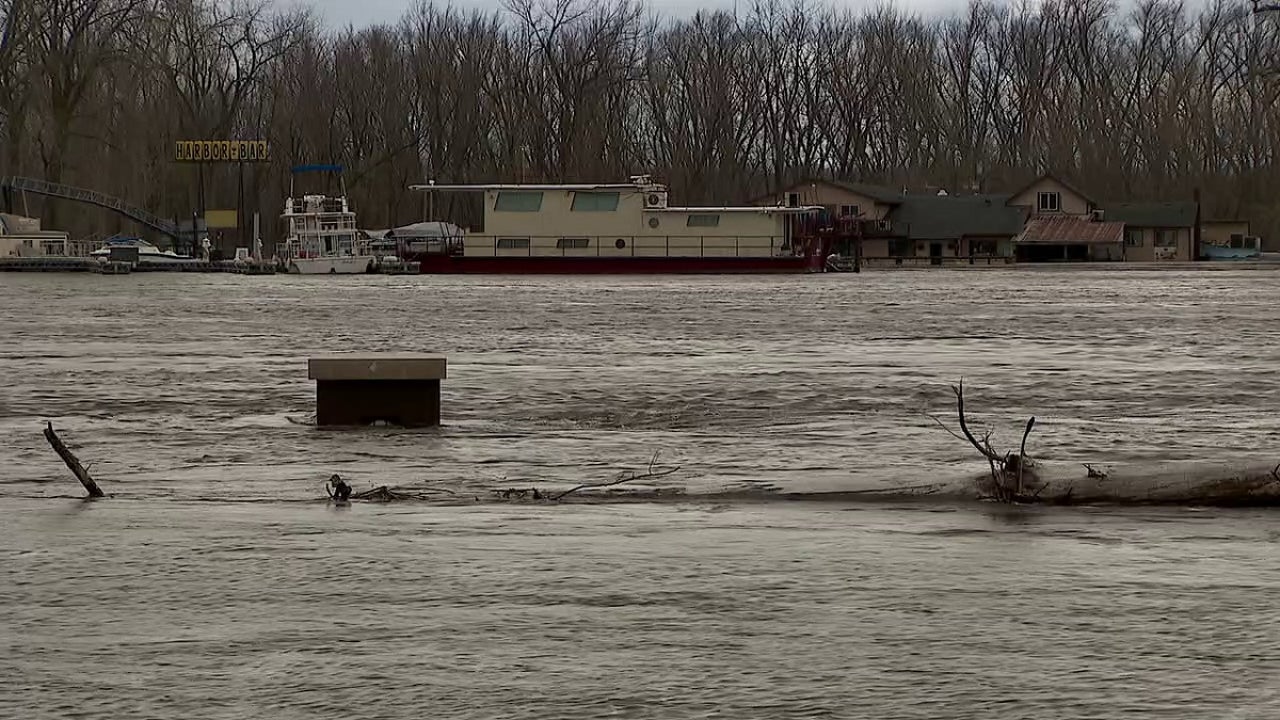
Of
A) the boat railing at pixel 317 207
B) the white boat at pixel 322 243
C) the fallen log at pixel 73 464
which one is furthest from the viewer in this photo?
the boat railing at pixel 317 207

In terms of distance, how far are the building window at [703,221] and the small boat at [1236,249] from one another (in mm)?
40913

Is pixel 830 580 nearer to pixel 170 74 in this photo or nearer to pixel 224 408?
pixel 224 408

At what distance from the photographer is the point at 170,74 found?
10344 centimetres

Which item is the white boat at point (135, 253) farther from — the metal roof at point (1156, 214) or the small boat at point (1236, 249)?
the small boat at point (1236, 249)

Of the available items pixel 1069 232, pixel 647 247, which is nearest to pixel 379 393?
pixel 647 247

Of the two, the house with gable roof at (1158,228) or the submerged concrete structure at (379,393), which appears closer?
the submerged concrete structure at (379,393)

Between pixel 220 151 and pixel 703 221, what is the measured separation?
1099 inches

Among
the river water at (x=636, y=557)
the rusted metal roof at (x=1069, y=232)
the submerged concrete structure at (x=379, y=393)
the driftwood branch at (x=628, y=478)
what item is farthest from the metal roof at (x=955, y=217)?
the driftwood branch at (x=628, y=478)

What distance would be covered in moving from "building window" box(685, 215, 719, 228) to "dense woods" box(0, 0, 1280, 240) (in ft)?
75.3

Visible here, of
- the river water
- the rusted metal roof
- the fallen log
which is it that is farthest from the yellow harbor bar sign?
the fallen log

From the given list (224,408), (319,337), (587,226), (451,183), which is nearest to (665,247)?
(587,226)

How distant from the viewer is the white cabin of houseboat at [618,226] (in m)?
93.1

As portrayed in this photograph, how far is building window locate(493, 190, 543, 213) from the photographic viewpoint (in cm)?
9406

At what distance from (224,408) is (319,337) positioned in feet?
44.9
